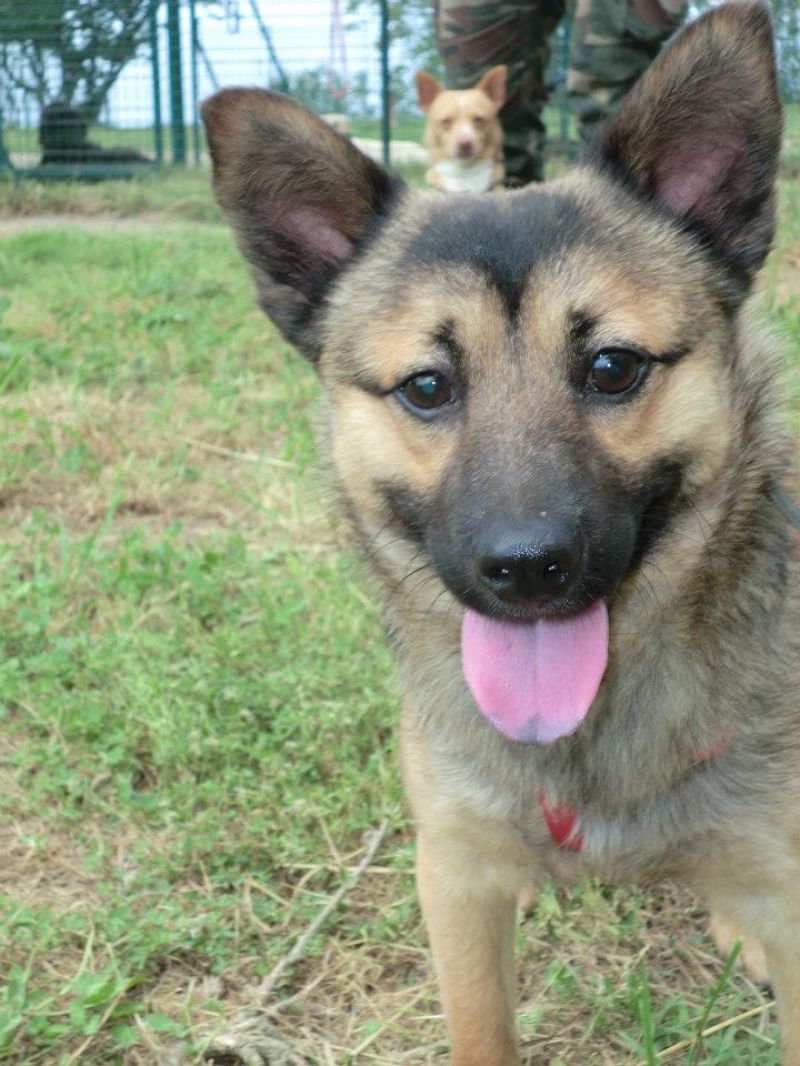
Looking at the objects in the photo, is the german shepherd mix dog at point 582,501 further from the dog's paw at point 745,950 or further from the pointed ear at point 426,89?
the pointed ear at point 426,89

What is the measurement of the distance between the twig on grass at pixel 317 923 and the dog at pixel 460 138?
24.8 feet

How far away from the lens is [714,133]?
7.70 feet

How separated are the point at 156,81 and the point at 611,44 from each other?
27.9 ft

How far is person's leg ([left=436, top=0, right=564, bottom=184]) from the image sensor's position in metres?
6.21

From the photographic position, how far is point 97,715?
11.1 ft

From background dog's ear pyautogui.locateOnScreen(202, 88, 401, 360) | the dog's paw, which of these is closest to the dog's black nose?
background dog's ear pyautogui.locateOnScreen(202, 88, 401, 360)

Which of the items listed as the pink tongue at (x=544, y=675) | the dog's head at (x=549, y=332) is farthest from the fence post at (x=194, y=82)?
the pink tongue at (x=544, y=675)

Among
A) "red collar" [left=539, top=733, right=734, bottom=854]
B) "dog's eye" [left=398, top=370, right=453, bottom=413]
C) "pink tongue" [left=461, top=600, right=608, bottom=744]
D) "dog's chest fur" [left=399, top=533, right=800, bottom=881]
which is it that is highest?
"dog's eye" [left=398, top=370, right=453, bottom=413]

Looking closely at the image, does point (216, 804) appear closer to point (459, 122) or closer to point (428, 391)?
point (428, 391)

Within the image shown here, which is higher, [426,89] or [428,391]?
[428,391]

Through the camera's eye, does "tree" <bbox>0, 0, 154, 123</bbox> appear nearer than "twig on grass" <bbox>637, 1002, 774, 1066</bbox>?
No

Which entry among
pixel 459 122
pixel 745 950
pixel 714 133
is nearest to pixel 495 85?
pixel 459 122

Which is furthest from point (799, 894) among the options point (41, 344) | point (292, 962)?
point (41, 344)

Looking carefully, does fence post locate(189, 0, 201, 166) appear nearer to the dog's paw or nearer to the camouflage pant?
the camouflage pant
